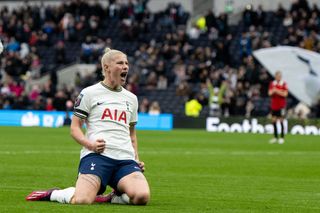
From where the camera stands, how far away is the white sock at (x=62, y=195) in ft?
37.1

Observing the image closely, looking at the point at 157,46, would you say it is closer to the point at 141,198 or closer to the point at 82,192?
the point at 141,198

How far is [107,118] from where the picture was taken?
38.5ft

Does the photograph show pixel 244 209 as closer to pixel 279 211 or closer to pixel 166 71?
→ pixel 279 211

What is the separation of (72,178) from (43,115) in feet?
101

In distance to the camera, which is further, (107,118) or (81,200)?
(107,118)

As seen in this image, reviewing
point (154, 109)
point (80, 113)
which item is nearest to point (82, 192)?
point (80, 113)

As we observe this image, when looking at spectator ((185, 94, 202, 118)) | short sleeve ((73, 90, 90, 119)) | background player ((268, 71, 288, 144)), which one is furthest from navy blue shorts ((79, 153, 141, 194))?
spectator ((185, 94, 202, 118))

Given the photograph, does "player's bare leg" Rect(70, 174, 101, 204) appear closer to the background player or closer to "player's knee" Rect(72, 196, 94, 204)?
"player's knee" Rect(72, 196, 94, 204)

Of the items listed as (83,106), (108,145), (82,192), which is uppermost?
(83,106)

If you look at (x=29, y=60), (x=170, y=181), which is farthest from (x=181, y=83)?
(x=170, y=181)

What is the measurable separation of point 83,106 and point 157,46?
3911cm

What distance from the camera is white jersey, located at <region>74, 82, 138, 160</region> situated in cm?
1164

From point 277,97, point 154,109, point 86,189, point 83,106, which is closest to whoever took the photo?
point 86,189

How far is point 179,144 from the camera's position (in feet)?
96.5
